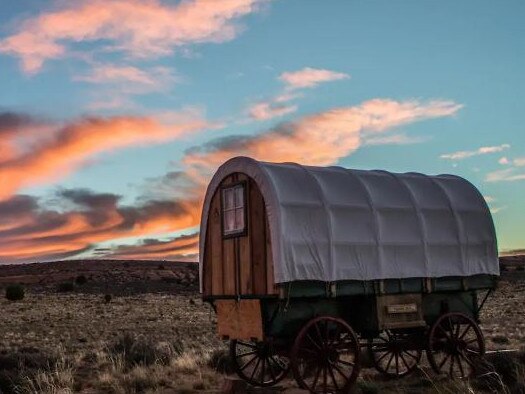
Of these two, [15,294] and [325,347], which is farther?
[15,294]

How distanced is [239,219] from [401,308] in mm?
3836

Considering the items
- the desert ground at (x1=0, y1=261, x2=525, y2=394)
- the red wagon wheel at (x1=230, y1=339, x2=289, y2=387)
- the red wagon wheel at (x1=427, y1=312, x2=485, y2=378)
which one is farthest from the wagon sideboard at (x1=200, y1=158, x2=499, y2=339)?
the desert ground at (x1=0, y1=261, x2=525, y2=394)

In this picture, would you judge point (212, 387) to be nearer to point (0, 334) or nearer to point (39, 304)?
point (0, 334)

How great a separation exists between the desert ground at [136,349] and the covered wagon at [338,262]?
3.55ft

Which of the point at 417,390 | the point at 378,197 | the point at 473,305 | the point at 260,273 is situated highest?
the point at 378,197

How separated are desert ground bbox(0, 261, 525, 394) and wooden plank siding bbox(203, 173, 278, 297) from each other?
2.00 metres

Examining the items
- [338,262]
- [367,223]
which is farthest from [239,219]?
[367,223]

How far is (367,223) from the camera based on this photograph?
13.5 meters

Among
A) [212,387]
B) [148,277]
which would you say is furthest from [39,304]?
[148,277]

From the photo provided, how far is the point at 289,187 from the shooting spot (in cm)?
1272

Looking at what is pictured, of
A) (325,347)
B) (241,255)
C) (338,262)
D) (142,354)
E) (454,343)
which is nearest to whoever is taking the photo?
(325,347)

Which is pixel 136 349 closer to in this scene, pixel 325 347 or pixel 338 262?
pixel 325 347

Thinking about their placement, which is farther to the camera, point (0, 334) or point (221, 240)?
point (0, 334)

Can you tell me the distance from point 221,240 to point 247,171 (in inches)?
74.6
